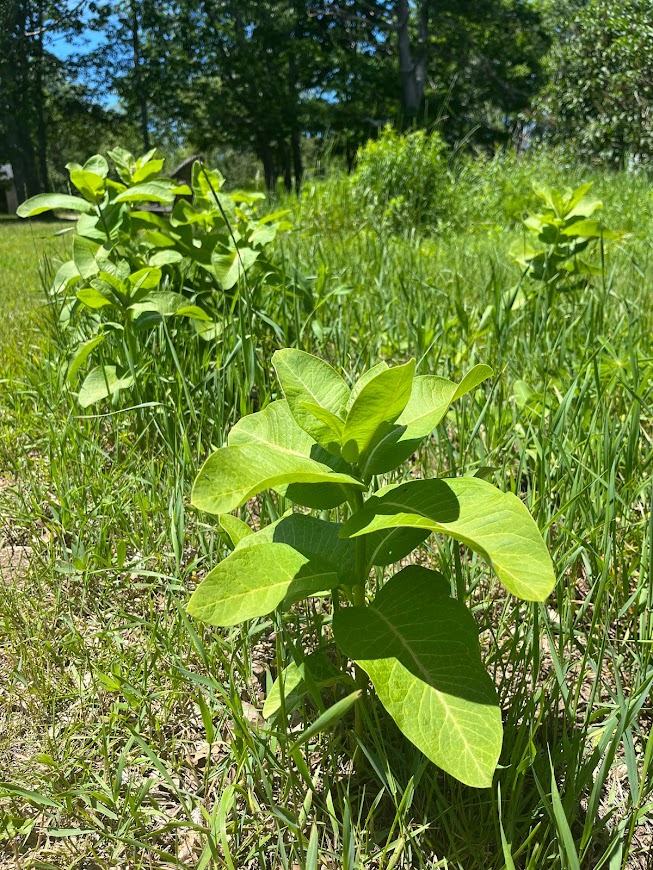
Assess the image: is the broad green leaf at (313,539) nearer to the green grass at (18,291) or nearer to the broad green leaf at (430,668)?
the broad green leaf at (430,668)

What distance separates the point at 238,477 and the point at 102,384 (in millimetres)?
1225

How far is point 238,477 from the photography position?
0.83 metres

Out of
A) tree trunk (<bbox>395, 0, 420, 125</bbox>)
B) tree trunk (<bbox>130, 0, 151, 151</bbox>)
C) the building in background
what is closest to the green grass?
tree trunk (<bbox>395, 0, 420, 125</bbox>)

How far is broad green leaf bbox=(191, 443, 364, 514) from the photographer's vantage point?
2.61 feet

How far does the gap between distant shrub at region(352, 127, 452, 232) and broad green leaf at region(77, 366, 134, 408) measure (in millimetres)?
4814

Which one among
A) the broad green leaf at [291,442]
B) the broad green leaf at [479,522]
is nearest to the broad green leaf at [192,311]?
the broad green leaf at [291,442]

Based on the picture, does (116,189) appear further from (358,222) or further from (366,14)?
(366,14)

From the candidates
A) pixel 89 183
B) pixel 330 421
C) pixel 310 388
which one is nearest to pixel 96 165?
pixel 89 183

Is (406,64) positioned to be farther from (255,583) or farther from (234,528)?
(255,583)

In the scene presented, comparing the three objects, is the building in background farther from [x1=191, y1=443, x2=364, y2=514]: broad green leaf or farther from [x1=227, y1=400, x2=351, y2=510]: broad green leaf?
[x1=191, y1=443, x2=364, y2=514]: broad green leaf

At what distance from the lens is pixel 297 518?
1.01m

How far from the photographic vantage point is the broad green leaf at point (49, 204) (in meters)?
2.06

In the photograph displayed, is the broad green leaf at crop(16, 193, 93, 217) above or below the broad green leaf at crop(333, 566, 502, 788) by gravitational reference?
above

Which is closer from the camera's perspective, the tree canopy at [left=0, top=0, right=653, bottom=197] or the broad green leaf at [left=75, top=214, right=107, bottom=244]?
the broad green leaf at [left=75, top=214, right=107, bottom=244]
